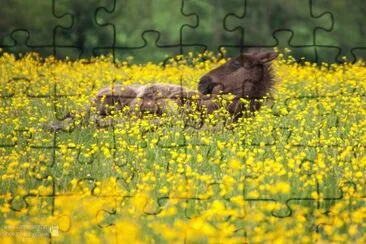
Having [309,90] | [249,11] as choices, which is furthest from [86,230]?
[249,11]

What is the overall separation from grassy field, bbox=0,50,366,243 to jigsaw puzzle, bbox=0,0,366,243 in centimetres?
1

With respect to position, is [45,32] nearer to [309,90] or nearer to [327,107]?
[309,90]

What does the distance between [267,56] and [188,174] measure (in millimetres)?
2929

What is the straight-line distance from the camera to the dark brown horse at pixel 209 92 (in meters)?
8.10

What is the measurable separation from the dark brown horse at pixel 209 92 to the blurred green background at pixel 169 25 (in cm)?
203

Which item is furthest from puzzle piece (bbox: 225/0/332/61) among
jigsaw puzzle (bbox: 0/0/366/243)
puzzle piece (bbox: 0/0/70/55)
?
puzzle piece (bbox: 0/0/70/55)

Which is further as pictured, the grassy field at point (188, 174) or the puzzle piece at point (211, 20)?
the puzzle piece at point (211, 20)

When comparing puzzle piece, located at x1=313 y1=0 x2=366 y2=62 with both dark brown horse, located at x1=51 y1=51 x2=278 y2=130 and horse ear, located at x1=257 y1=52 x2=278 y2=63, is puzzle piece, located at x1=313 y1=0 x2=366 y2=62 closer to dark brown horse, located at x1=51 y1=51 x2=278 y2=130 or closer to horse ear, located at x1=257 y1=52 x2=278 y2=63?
horse ear, located at x1=257 y1=52 x2=278 y2=63

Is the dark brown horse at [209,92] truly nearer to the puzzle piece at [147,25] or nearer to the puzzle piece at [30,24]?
the puzzle piece at [30,24]

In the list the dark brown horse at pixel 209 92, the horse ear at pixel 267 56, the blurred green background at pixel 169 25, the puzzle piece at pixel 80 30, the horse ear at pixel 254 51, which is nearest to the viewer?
the dark brown horse at pixel 209 92

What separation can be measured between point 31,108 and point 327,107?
3023 millimetres

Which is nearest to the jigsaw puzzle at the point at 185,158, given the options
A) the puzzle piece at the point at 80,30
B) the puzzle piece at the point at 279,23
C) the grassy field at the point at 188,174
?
the grassy field at the point at 188,174

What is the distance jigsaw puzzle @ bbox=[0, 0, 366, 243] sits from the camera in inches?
203

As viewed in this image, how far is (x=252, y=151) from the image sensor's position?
654cm
